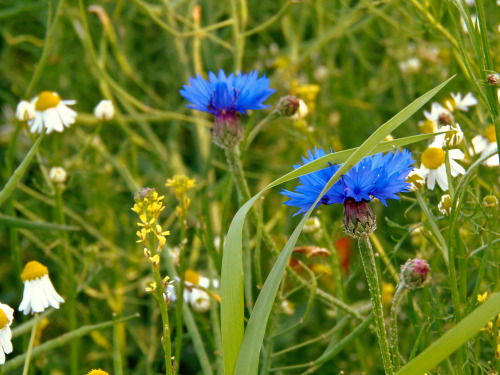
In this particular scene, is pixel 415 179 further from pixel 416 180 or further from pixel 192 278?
pixel 192 278

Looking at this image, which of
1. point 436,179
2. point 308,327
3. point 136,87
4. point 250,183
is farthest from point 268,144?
point 436,179

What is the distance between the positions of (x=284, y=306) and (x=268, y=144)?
2.51ft

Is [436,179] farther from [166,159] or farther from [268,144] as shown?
[268,144]

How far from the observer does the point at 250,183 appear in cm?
152

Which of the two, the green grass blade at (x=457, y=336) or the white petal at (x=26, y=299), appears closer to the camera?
the green grass blade at (x=457, y=336)

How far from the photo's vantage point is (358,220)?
555mm

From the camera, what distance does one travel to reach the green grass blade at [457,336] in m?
0.45

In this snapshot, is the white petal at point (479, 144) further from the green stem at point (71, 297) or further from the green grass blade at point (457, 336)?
the green stem at point (71, 297)

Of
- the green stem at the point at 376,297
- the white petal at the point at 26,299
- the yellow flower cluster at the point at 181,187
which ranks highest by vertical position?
the yellow flower cluster at the point at 181,187

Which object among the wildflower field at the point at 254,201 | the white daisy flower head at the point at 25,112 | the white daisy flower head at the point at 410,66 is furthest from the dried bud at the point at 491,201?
the white daisy flower head at the point at 410,66

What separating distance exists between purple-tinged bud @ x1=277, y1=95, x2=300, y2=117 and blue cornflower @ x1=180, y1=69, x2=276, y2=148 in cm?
7

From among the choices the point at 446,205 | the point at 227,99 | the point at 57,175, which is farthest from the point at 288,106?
the point at 57,175

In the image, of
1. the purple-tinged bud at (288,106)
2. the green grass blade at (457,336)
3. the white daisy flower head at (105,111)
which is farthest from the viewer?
the white daisy flower head at (105,111)

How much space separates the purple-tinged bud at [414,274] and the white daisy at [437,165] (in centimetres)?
15
